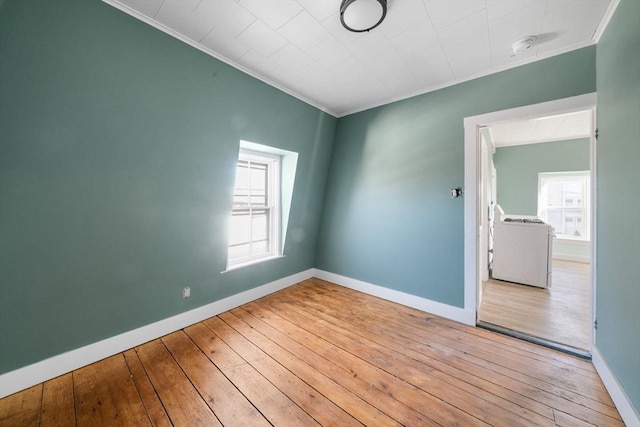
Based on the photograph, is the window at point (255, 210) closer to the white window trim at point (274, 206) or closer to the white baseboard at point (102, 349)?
the white window trim at point (274, 206)

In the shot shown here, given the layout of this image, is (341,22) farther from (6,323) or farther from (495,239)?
(495,239)

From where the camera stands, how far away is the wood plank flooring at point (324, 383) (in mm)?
1375

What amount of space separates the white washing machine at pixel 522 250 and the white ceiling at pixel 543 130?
1.60 m

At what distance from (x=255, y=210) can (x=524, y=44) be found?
322 cm

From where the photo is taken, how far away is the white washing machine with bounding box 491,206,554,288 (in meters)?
3.46


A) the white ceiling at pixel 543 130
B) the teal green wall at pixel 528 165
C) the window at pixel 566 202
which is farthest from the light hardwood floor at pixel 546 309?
the white ceiling at pixel 543 130

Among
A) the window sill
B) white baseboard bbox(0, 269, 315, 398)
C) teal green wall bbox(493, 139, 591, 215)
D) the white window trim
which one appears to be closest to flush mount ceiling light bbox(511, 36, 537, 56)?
the white window trim

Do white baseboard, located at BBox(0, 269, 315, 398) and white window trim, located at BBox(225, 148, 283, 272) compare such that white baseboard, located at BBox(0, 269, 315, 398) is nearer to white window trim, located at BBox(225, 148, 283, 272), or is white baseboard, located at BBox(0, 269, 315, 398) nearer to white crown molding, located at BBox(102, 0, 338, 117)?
white window trim, located at BBox(225, 148, 283, 272)

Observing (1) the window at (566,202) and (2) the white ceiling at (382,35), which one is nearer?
(2) the white ceiling at (382,35)

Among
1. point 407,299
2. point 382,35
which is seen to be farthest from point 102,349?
point 382,35

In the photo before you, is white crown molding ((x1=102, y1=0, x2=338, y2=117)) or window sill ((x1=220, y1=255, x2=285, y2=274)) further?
window sill ((x1=220, y1=255, x2=285, y2=274))

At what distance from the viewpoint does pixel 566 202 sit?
205 inches

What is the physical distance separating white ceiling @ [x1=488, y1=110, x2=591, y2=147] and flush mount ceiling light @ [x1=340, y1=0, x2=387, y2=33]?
298 cm

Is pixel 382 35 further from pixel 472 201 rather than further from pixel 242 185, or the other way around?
pixel 242 185
